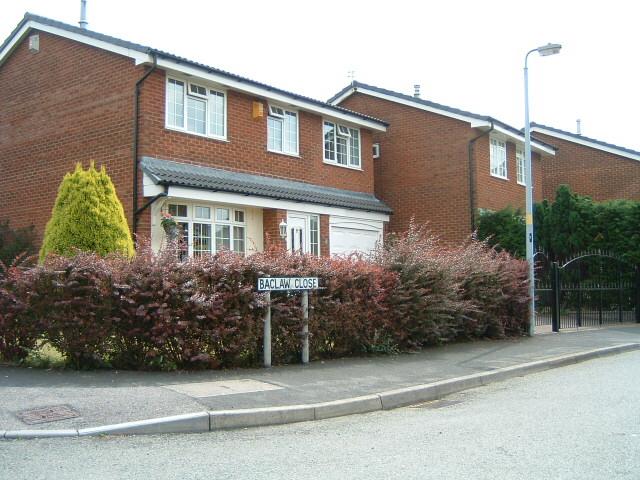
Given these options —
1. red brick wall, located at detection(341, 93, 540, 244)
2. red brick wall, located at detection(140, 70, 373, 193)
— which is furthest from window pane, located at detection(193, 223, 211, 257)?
red brick wall, located at detection(341, 93, 540, 244)

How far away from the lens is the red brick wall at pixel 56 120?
14.7 metres

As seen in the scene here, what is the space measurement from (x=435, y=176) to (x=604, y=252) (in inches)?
228

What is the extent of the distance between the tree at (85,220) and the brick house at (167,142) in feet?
4.28

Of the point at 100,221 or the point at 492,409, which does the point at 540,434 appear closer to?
the point at 492,409

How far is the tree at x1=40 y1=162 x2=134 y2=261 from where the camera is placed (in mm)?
11586

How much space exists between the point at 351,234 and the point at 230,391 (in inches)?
469

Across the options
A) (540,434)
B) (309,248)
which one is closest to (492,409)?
(540,434)

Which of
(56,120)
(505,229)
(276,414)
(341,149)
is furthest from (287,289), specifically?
(505,229)

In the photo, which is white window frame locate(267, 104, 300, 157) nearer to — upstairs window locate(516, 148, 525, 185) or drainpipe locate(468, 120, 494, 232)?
drainpipe locate(468, 120, 494, 232)

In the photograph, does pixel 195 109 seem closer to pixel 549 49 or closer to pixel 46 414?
pixel 549 49

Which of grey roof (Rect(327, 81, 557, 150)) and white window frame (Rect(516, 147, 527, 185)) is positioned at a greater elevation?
grey roof (Rect(327, 81, 557, 150))

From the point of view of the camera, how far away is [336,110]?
19.2 meters

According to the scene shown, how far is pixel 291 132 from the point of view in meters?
18.3

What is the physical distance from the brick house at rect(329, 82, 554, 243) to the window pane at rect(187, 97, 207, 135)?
7980 mm
